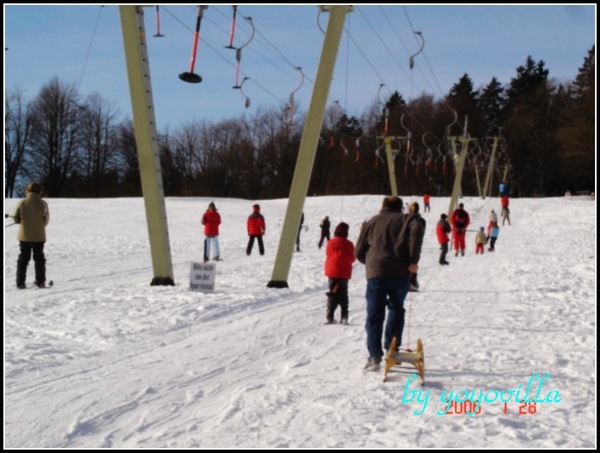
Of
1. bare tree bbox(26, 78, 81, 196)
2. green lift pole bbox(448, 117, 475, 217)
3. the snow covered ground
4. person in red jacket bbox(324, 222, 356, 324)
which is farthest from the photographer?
bare tree bbox(26, 78, 81, 196)

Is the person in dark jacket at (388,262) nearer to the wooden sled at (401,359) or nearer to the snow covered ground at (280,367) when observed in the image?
the wooden sled at (401,359)

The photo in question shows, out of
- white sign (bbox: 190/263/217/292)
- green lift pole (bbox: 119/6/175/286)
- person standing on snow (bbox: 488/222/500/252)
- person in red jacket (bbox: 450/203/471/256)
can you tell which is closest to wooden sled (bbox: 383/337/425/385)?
white sign (bbox: 190/263/217/292)

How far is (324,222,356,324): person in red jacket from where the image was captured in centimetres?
977

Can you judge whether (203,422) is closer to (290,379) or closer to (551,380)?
(290,379)

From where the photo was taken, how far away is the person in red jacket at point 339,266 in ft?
32.1

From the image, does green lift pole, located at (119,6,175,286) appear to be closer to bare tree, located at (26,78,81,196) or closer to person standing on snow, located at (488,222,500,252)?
person standing on snow, located at (488,222,500,252)

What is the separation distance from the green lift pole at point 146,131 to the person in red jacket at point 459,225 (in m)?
12.3

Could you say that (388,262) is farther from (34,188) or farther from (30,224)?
(34,188)

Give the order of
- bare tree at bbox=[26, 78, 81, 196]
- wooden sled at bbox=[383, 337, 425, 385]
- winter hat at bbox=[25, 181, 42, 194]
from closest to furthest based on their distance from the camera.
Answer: wooden sled at bbox=[383, 337, 425, 385] < winter hat at bbox=[25, 181, 42, 194] < bare tree at bbox=[26, 78, 81, 196]

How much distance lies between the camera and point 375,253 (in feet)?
22.6

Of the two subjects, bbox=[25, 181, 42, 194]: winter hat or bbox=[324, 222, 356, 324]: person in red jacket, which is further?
bbox=[25, 181, 42, 194]: winter hat

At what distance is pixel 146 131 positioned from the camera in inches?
503

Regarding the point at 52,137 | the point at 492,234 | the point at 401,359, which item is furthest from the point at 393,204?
the point at 52,137

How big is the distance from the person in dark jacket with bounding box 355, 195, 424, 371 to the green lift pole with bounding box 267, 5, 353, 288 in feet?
23.2
